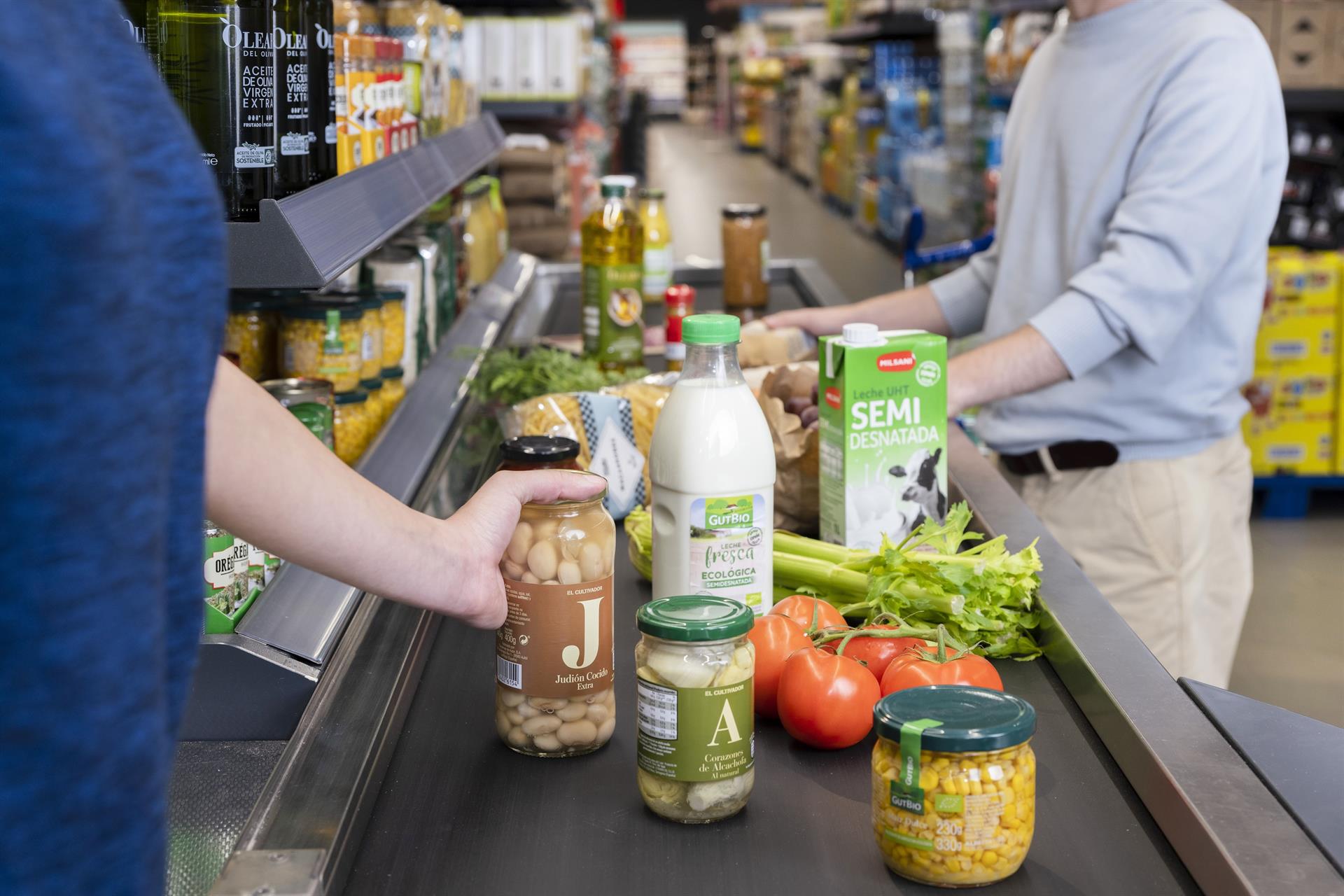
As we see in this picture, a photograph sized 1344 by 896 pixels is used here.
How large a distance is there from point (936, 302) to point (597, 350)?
79cm

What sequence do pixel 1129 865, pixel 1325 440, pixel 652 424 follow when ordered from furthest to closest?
pixel 1325 440 < pixel 652 424 < pixel 1129 865

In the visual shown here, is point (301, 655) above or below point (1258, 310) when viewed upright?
below

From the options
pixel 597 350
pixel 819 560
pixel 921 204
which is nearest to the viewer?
pixel 819 560

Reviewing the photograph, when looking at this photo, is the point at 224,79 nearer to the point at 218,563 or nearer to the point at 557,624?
the point at 218,563

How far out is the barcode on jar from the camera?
1226 mm

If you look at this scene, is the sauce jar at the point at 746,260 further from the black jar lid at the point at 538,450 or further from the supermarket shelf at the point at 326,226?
the black jar lid at the point at 538,450

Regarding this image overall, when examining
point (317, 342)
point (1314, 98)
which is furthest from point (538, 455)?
point (1314, 98)

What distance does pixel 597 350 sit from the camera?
264 cm

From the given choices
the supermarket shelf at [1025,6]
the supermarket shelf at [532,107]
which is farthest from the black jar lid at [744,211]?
the supermarket shelf at [1025,6]

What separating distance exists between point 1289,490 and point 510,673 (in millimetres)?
4471

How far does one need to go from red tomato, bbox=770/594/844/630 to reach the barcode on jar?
0.29 metres

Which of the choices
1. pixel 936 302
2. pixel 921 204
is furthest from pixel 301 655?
pixel 921 204

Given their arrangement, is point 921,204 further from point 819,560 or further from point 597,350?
point 819,560

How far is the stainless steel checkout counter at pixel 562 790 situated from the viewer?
1.03m
